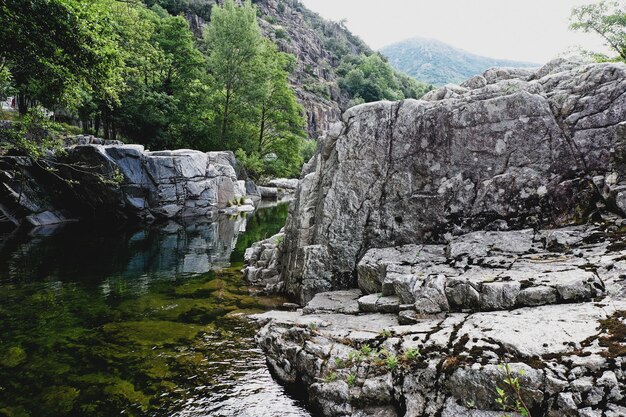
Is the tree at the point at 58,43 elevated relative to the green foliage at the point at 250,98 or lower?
lower

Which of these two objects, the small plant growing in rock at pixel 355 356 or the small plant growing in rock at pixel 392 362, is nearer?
the small plant growing in rock at pixel 392 362

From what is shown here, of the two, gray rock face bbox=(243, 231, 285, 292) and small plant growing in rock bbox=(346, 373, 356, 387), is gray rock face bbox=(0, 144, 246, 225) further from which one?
small plant growing in rock bbox=(346, 373, 356, 387)

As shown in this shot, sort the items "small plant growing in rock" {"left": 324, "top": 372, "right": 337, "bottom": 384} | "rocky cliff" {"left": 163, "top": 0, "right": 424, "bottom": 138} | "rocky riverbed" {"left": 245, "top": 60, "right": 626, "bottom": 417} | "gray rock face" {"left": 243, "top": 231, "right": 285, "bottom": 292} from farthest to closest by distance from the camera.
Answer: "rocky cliff" {"left": 163, "top": 0, "right": 424, "bottom": 138} < "gray rock face" {"left": 243, "top": 231, "right": 285, "bottom": 292} < "small plant growing in rock" {"left": 324, "top": 372, "right": 337, "bottom": 384} < "rocky riverbed" {"left": 245, "top": 60, "right": 626, "bottom": 417}

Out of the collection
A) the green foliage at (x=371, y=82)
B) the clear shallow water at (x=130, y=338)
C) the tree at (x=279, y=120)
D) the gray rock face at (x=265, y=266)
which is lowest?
the clear shallow water at (x=130, y=338)

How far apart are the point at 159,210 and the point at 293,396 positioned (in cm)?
3324

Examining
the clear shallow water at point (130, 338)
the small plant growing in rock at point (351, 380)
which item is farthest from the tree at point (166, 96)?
the small plant growing in rock at point (351, 380)

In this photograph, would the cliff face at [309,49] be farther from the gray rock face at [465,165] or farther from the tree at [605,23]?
the gray rock face at [465,165]

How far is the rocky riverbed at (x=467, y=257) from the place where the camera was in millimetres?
5203

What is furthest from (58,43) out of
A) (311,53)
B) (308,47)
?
(308,47)

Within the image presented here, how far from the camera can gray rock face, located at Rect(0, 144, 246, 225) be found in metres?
32.0

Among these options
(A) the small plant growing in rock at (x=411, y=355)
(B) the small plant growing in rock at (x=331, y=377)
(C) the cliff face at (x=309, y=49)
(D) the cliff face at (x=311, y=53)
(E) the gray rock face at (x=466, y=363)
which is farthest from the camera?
(D) the cliff face at (x=311, y=53)

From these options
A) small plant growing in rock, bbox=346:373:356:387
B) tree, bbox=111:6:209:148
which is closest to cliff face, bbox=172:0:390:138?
tree, bbox=111:6:209:148

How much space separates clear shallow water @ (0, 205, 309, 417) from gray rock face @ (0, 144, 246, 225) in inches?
546

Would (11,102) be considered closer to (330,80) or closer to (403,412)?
(403,412)
